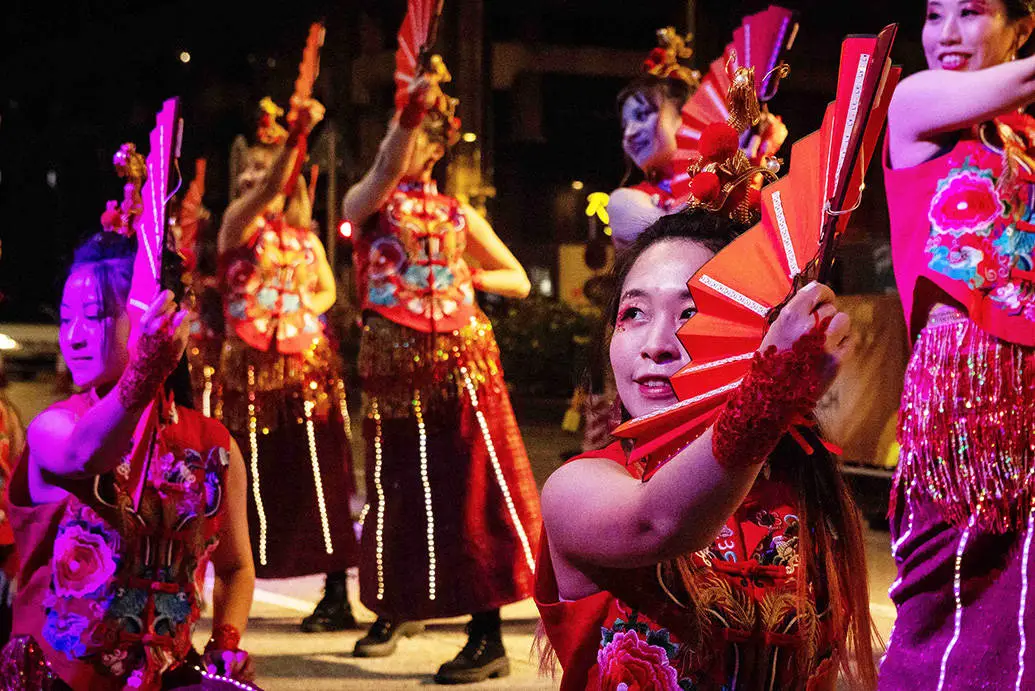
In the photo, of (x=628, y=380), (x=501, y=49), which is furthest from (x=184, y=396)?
(x=501, y=49)

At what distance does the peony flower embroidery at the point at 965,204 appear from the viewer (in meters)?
2.69

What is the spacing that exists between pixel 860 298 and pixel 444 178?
2386 millimetres

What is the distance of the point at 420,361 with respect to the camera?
4484 millimetres

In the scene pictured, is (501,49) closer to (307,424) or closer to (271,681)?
(307,424)

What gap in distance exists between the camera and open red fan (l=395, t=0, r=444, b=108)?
170 inches

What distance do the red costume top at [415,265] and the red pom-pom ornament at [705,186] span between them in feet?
9.03

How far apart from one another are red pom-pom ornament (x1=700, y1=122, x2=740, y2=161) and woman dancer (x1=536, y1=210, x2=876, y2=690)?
87mm

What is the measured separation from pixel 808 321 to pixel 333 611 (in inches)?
156

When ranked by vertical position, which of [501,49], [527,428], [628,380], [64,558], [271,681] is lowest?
[527,428]

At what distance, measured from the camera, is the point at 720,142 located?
1760mm

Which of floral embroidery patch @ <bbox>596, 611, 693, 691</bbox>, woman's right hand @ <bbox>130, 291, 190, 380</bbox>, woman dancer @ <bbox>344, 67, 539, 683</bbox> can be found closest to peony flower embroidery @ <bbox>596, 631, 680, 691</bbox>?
floral embroidery patch @ <bbox>596, 611, 693, 691</bbox>

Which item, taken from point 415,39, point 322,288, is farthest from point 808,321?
point 322,288

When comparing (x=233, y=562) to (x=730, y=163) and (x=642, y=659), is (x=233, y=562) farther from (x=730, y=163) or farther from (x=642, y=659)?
(x=730, y=163)

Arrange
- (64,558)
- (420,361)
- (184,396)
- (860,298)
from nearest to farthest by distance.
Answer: (64,558), (184,396), (420,361), (860,298)
